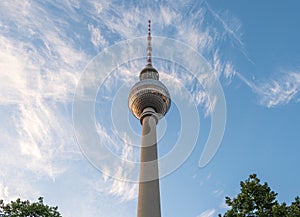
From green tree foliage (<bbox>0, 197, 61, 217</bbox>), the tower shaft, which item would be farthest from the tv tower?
green tree foliage (<bbox>0, 197, 61, 217</bbox>)

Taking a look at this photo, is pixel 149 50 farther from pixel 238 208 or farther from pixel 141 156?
pixel 238 208

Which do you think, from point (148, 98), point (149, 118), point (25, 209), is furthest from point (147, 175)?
point (25, 209)

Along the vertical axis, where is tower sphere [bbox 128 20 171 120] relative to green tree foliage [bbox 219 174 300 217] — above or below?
above

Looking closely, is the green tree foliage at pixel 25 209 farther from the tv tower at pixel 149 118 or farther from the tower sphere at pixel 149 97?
the tower sphere at pixel 149 97

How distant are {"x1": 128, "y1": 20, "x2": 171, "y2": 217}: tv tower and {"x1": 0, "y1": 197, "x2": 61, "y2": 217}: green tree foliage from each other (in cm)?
2575

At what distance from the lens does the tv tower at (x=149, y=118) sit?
5400cm

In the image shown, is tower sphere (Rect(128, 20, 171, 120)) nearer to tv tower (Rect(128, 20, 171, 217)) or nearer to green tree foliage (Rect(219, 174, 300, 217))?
tv tower (Rect(128, 20, 171, 217))

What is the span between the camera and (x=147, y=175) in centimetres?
5797

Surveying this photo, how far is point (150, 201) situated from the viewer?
53.8 metres

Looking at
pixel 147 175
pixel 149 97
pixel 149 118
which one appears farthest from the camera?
pixel 149 97

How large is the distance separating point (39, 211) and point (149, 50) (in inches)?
2606

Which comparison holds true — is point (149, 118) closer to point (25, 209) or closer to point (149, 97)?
point (149, 97)

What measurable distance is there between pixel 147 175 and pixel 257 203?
3653cm

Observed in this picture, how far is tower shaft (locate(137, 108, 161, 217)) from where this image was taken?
172ft
